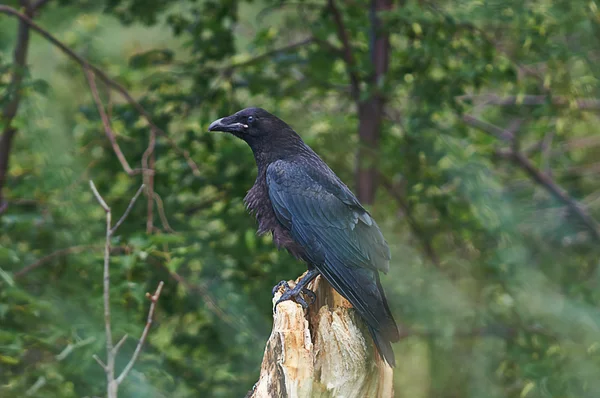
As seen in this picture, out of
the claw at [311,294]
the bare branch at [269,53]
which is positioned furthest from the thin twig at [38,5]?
the claw at [311,294]

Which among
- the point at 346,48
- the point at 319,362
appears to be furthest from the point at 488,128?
the point at 319,362

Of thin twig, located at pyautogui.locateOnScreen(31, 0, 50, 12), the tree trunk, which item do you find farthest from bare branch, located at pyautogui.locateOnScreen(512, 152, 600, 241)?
thin twig, located at pyautogui.locateOnScreen(31, 0, 50, 12)

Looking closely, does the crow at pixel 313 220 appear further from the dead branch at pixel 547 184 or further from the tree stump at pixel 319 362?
the dead branch at pixel 547 184

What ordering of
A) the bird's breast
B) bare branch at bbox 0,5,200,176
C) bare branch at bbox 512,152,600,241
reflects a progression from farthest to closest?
bare branch at bbox 512,152,600,241, bare branch at bbox 0,5,200,176, the bird's breast

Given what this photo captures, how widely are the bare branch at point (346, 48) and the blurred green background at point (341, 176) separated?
0.07 ft

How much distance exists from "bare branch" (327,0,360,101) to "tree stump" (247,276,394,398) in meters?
2.78

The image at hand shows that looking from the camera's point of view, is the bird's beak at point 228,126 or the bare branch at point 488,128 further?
the bare branch at point 488,128

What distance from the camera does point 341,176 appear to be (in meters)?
6.31

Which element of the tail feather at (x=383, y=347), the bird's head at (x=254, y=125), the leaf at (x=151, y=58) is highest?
the leaf at (x=151, y=58)

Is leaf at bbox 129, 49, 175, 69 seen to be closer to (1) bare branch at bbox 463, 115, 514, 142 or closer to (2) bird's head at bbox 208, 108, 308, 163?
(2) bird's head at bbox 208, 108, 308, 163

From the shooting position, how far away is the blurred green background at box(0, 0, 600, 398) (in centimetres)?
523

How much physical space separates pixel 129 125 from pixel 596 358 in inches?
146

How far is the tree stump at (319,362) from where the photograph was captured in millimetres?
3197

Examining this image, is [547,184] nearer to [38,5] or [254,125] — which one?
[254,125]
